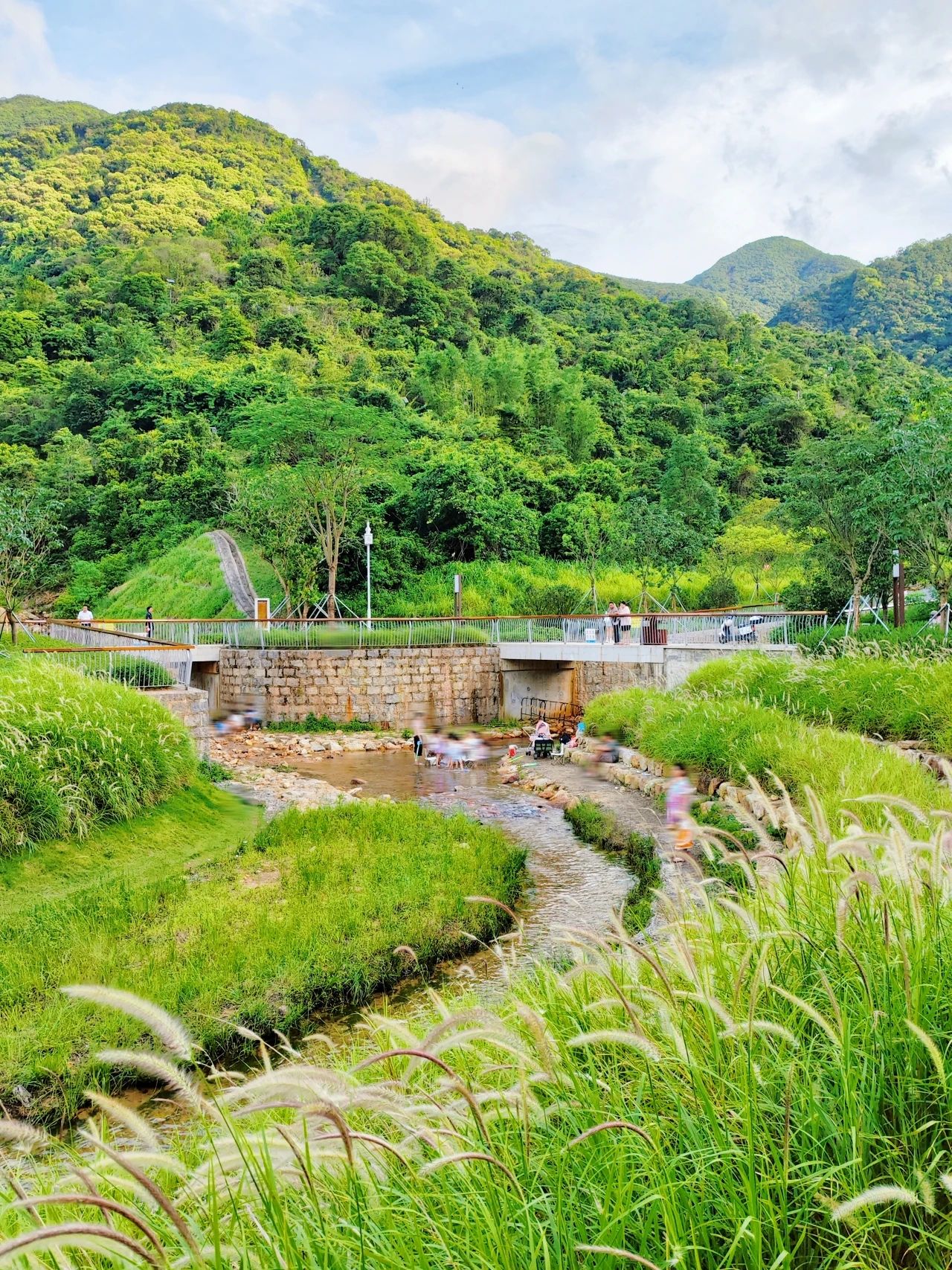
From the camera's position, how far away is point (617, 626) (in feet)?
76.0

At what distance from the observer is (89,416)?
4491 cm

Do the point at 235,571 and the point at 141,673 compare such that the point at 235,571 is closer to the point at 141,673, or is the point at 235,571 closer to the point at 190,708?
the point at 141,673

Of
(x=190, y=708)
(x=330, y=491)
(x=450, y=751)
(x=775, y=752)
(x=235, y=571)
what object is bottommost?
(x=450, y=751)

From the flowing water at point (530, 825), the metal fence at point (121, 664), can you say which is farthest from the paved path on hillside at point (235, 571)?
the metal fence at point (121, 664)

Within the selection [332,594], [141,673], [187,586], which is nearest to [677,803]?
[141,673]

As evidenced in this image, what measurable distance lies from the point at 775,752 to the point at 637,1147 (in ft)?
27.8

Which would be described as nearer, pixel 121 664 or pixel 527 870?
pixel 527 870

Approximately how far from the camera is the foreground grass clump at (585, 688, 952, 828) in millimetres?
7555

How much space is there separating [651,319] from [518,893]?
69.4m

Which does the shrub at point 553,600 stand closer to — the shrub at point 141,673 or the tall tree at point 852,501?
the tall tree at point 852,501

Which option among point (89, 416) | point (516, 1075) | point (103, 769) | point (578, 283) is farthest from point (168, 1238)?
point (578, 283)

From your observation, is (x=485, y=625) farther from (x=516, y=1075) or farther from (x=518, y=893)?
(x=516, y=1075)

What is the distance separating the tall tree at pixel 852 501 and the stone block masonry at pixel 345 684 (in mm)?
10228

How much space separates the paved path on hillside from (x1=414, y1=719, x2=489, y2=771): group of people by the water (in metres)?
11.3
